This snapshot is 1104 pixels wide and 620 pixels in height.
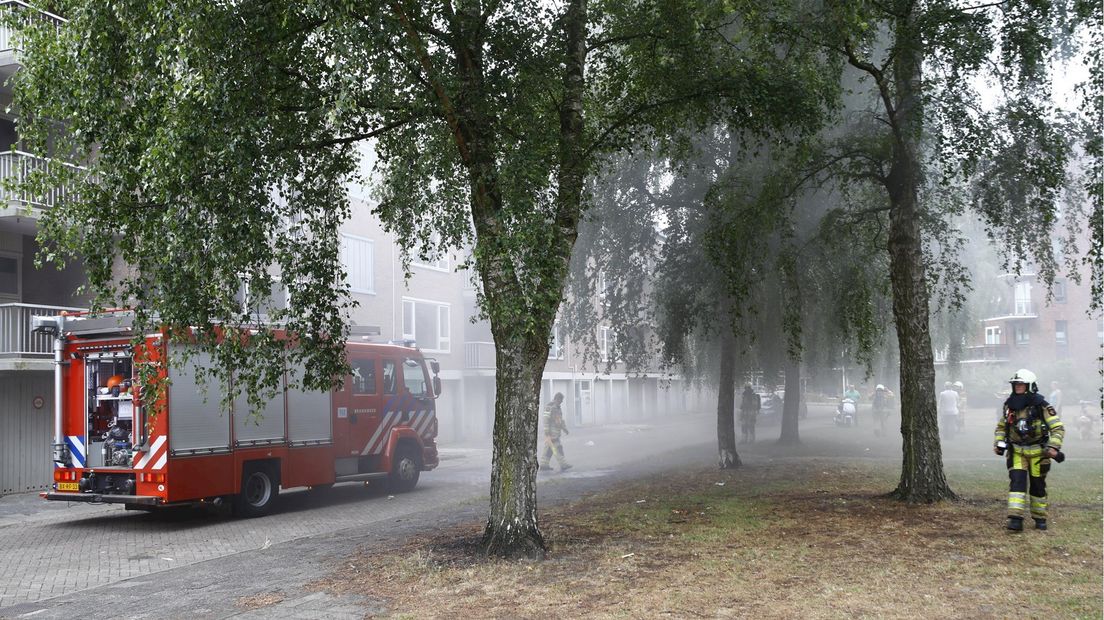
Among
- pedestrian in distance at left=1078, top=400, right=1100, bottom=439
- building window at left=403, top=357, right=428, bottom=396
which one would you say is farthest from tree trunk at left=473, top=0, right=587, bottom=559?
pedestrian in distance at left=1078, top=400, right=1100, bottom=439

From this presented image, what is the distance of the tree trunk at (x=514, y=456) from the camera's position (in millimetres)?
8688

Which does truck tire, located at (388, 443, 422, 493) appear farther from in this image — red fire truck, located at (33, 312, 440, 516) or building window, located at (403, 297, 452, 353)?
building window, located at (403, 297, 452, 353)

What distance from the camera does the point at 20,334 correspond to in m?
16.7

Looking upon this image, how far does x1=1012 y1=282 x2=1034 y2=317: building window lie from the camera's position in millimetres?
63281

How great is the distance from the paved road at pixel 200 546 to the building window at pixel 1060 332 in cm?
5344

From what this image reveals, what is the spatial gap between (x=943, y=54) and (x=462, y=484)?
11.3 m

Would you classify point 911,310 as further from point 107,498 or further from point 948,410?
point 948,410

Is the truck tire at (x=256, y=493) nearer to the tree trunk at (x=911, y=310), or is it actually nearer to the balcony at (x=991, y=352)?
the tree trunk at (x=911, y=310)

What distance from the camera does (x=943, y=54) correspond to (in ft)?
35.3

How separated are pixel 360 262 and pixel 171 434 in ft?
55.8

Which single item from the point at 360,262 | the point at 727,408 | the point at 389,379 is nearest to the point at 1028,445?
the point at 727,408

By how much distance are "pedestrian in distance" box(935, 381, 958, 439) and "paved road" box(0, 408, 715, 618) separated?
42.1ft

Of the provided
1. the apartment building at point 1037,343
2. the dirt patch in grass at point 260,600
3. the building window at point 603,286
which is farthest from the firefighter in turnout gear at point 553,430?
the apartment building at point 1037,343

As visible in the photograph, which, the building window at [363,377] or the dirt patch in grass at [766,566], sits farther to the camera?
the building window at [363,377]
